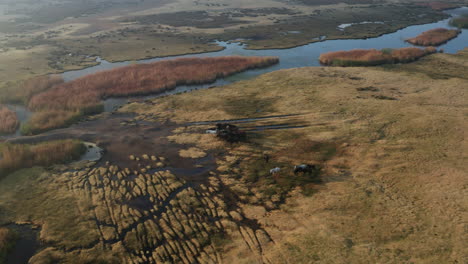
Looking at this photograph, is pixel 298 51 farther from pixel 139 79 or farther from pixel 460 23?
pixel 460 23

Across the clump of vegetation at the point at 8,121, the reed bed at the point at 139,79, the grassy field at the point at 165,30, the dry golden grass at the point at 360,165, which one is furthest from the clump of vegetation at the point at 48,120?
the grassy field at the point at 165,30

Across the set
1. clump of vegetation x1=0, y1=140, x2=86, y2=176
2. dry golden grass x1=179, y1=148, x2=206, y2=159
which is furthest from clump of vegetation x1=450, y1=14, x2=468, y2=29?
clump of vegetation x1=0, y1=140, x2=86, y2=176

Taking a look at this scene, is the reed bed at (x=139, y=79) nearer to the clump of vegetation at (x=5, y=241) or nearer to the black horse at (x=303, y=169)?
the clump of vegetation at (x=5, y=241)

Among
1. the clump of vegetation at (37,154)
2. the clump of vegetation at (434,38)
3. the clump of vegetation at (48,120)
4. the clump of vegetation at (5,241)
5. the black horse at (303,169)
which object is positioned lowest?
the clump of vegetation at (5,241)

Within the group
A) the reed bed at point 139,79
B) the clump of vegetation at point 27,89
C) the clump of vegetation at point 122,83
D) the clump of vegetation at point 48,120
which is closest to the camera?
the clump of vegetation at point 48,120

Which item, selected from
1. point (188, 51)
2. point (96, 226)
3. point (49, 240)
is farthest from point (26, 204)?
point (188, 51)

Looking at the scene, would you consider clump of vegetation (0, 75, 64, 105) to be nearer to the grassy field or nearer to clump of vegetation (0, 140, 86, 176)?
the grassy field

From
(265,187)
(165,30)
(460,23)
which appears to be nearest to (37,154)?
(265,187)

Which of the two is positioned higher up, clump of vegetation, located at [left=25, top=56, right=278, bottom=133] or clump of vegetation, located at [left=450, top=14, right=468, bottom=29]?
clump of vegetation, located at [left=450, top=14, right=468, bottom=29]
